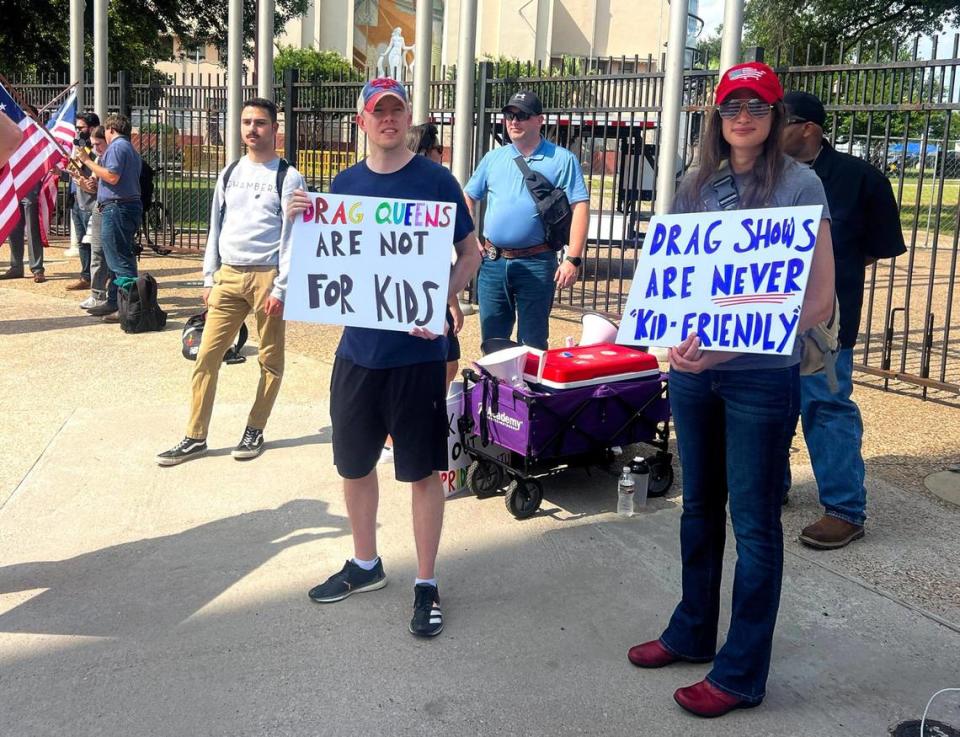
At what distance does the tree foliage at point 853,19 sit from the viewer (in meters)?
25.6

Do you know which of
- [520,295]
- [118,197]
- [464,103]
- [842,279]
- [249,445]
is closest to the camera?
[842,279]

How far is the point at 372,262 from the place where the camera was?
12.5 feet

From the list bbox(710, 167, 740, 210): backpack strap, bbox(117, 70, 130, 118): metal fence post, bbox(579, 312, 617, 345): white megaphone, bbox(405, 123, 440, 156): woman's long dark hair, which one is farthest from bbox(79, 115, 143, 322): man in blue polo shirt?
bbox(710, 167, 740, 210): backpack strap

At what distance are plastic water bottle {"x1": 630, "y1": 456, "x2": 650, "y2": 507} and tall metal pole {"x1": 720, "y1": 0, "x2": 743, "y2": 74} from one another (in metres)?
3.50

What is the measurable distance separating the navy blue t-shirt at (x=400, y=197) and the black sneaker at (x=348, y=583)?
0.90 metres

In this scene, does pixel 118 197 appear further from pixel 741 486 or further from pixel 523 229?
pixel 741 486

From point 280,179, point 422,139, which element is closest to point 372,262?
point 422,139

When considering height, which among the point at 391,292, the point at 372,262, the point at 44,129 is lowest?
the point at 391,292

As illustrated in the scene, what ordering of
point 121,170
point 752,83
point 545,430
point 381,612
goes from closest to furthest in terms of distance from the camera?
point 752,83
point 381,612
point 545,430
point 121,170

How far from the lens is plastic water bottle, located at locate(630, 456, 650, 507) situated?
5082 millimetres

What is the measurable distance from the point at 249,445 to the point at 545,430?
191cm

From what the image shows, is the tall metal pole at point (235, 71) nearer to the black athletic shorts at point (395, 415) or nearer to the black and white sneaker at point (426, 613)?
the black athletic shorts at point (395, 415)

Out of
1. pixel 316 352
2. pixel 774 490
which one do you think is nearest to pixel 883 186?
pixel 774 490

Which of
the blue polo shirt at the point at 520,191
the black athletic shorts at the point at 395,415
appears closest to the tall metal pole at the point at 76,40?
the blue polo shirt at the point at 520,191
